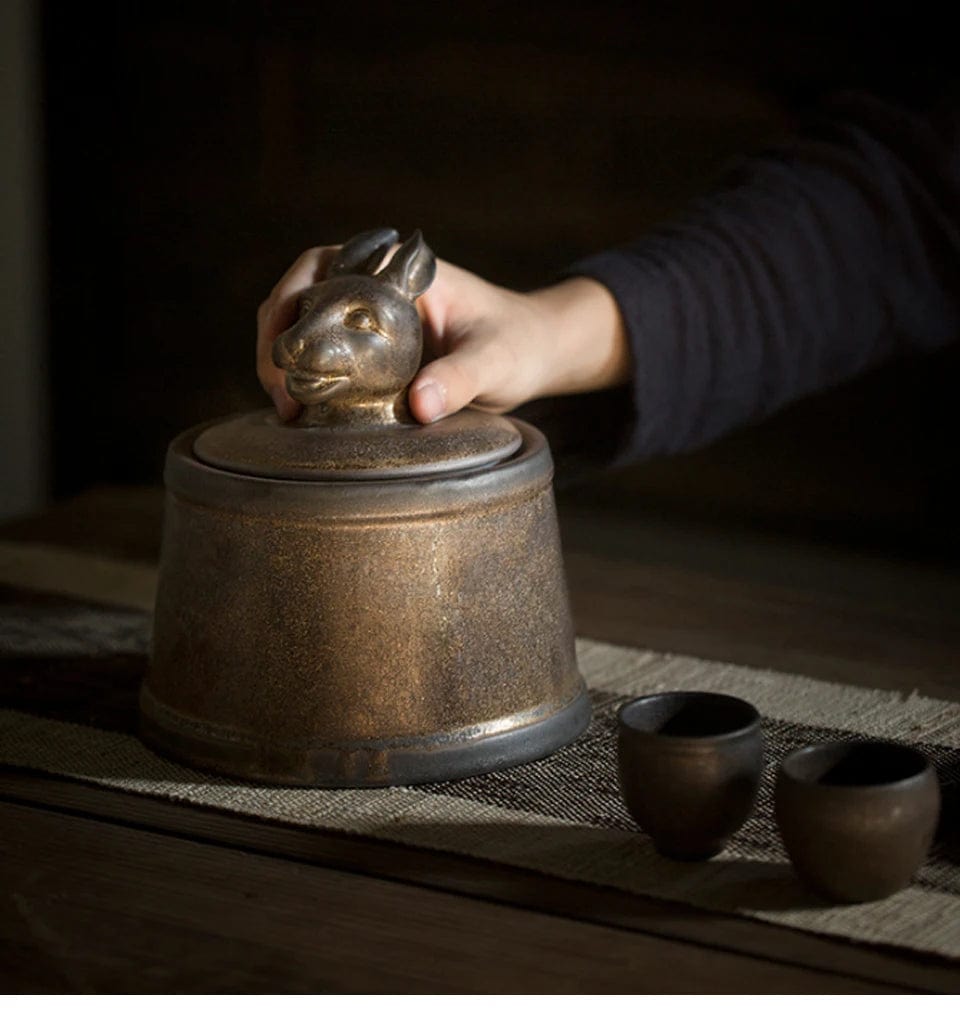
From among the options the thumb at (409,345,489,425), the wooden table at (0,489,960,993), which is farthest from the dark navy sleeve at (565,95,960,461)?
the wooden table at (0,489,960,993)

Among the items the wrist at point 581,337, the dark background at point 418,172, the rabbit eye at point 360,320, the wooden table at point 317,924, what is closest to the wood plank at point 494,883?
the wooden table at point 317,924

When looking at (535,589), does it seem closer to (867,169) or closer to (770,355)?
(770,355)

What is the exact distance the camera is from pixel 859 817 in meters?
0.99

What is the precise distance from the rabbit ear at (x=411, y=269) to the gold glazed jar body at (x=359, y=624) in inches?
5.9

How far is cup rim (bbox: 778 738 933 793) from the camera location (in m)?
0.99

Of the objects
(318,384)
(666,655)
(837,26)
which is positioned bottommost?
(666,655)

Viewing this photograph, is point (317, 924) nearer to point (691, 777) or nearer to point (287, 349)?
point (691, 777)

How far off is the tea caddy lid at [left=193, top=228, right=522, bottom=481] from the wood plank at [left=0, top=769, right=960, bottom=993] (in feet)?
0.80

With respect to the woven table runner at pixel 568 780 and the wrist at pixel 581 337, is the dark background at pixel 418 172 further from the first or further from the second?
the woven table runner at pixel 568 780

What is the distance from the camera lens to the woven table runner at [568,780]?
42.0 inches

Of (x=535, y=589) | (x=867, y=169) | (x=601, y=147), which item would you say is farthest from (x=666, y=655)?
(x=601, y=147)

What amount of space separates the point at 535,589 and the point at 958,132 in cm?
83

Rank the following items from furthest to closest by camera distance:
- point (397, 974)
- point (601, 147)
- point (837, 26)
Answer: point (601, 147) → point (837, 26) → point (397, 974)

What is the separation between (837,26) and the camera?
210cm
